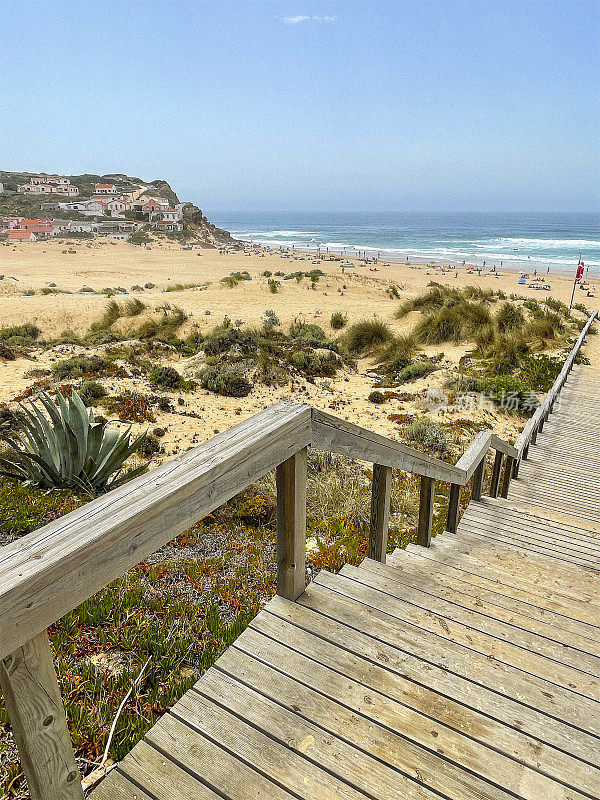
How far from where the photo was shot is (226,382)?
10703mm

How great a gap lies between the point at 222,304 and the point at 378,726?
67.1ft

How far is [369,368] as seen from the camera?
14.0 metres

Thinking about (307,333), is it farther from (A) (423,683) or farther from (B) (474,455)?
(A) (423,683)

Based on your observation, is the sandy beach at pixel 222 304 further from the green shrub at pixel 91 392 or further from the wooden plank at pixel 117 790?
the wooden plank at pixel 117 790

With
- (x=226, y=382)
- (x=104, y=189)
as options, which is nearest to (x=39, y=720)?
(x=226, y=382)

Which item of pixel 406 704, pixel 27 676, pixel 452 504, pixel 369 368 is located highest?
pixel 27 676

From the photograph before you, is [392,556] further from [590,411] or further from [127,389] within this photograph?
[590,411]

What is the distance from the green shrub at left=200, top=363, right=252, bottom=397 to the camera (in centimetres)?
1055

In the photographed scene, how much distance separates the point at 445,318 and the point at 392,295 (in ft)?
27.7

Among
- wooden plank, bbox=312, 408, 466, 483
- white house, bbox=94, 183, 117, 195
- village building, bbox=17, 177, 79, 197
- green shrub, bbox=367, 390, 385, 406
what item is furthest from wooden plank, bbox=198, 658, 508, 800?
white house, bbox=94, 183, 117, 195

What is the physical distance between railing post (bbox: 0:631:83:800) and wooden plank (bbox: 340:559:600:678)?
5.23ft

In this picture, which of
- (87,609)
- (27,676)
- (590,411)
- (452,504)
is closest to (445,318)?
(590,411)

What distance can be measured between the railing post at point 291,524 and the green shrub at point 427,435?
6102 millimetres

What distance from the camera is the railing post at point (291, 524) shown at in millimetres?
2109
